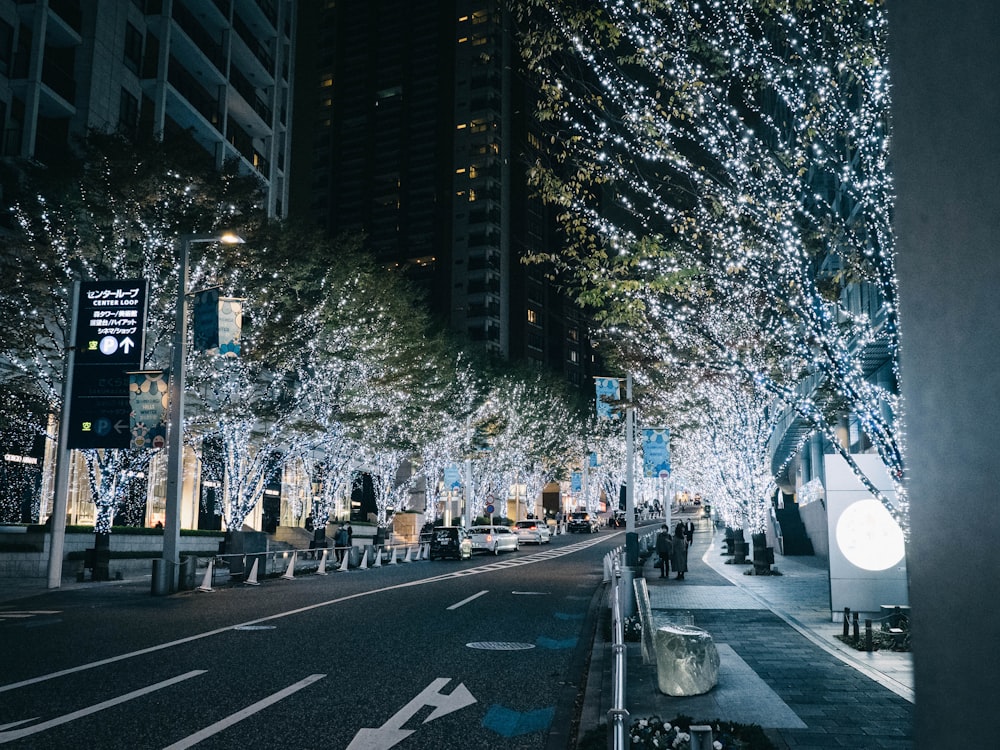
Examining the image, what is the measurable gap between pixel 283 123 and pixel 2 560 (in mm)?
38010

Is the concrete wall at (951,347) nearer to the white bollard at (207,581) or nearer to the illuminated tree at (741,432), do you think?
the white bollard at (207,581)

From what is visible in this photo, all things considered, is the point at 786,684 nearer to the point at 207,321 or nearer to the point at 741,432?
the point at 207,321

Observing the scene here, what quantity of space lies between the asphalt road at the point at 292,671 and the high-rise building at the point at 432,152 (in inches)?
3137

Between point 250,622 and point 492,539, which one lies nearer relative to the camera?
point 250,622

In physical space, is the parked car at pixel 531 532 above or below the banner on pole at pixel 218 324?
below

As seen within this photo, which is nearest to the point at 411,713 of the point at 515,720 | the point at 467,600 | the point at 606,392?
the point at 515,720

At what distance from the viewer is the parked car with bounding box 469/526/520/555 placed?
131 ft

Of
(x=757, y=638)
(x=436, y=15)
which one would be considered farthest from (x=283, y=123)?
(x=436, y=15)

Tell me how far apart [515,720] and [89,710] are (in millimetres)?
4201

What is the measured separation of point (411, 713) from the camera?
304 inches

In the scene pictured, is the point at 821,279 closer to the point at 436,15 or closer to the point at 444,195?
the point at 444,195

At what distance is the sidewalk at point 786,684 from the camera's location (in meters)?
7.04

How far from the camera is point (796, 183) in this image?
10648mm

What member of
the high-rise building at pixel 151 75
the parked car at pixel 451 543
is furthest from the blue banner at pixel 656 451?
the high-rise building at pixel 151 75
